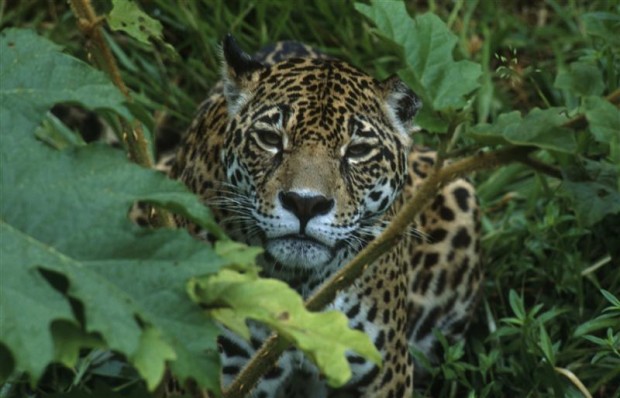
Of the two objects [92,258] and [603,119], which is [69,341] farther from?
[603,119]

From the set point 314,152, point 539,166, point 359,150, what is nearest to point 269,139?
point 314,152

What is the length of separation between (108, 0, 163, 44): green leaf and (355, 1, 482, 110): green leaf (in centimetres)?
81

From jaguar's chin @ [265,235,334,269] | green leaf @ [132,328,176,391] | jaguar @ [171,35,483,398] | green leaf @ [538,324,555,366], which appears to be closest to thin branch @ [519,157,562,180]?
green leaf @ [132,328,176,391]

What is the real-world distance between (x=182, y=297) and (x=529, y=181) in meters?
4.61

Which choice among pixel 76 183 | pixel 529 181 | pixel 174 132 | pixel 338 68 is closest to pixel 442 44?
pixel 76 183

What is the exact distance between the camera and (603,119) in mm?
3145

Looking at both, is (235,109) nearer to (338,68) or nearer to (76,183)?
(338,68)

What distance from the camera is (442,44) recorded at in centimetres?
338

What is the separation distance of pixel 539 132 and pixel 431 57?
0.35m

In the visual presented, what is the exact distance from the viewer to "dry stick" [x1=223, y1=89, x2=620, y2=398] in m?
3.38

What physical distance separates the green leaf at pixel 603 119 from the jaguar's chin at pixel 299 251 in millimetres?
2036

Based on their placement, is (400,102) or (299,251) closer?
(299,251)

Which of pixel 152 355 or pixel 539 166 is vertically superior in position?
pixel 539 166

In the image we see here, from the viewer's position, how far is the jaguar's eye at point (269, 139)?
5203mm
